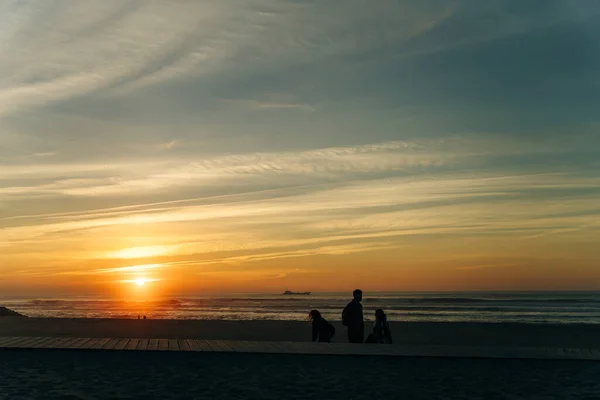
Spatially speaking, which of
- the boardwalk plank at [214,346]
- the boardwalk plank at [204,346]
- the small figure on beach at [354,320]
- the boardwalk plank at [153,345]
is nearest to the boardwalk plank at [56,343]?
the boardwalk plank at [153,345]

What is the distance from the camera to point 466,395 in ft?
43.0

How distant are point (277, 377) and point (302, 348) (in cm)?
473

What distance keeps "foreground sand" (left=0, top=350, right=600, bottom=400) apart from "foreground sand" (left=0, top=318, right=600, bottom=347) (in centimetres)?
842

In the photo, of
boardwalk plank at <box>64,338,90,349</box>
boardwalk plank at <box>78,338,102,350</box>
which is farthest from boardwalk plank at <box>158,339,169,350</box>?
boardwalk plank at <box>64,338,90,349</box>

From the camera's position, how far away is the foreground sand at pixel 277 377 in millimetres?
12906

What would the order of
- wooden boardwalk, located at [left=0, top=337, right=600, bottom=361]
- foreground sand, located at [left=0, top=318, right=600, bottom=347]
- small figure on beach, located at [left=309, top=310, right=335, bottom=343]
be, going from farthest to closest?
1. foreground sand, located at [left=0, top=318, right=600, bottom=347]
2. small figure on beach, located at [left=309, top=310, right=335, bottom=343]
3. wooden boardwalk, located at [left=0, top=337, right=600, bottom=361]

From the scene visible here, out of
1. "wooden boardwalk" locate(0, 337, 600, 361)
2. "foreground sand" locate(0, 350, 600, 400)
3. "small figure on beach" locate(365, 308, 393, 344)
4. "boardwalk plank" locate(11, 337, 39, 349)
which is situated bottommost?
"foreground sand" locate(0, 350, 600, 400)

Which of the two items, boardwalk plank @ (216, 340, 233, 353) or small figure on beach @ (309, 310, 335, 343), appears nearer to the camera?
boardwalk plank @ (216, 340, 233, 353)

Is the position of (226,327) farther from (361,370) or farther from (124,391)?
(124,391)

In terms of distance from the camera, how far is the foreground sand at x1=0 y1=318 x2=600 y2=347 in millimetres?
26391

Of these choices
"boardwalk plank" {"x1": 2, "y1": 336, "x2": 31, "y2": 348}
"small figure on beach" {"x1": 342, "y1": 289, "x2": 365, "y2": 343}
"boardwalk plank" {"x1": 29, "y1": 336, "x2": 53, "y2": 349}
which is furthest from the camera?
"small figure on beach" {"x1": 342, "y1": 289, "x2": 365, "y2": 343}

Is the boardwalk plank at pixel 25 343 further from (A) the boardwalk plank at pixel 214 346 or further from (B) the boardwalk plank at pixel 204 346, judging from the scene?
(A) the boardwalk plank at pixel 214 346

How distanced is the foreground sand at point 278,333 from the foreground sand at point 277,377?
8424 millimetres

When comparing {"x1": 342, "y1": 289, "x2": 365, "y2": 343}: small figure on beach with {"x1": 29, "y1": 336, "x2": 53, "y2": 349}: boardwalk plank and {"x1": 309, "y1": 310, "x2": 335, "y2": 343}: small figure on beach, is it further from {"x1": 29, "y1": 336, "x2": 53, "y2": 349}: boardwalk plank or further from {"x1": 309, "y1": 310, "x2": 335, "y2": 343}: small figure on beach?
{"x1": 29, "y1": 336, "x2": 53, "y2": 349}: boardwalk plank
